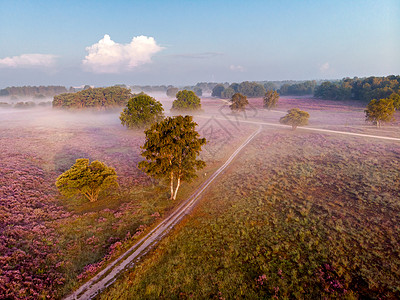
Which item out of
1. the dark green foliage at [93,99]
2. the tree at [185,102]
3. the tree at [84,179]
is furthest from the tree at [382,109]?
the dark green foliage at [93,99]

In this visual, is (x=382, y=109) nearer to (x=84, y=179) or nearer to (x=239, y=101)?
(x=239, y=101)

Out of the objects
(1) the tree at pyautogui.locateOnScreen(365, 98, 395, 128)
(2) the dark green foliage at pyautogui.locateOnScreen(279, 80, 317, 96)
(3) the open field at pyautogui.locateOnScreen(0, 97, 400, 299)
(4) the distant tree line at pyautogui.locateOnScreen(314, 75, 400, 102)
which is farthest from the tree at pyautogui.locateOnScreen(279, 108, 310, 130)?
(2) the dark green foliage at pyautogui.locateOnScreen(279, 80, 317, 96)

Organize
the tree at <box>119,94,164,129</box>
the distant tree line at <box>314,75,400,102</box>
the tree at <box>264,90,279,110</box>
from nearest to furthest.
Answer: the tree at <box>119,94,164,129</box>, the distant tree line at <box>314,75,400,102</box>, the tree at <box>264,90,279,110</box>

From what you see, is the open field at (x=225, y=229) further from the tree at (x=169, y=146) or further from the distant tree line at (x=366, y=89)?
the distant tree line at (x=366, y=89)

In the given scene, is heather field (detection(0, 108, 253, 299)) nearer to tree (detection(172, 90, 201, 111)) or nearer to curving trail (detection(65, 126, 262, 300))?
curving trail (detection(65, 126, 262, 300))

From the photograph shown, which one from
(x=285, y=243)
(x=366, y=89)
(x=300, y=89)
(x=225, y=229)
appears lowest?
(x=225, y=229)

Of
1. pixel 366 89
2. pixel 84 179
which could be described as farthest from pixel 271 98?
pixel 84 179

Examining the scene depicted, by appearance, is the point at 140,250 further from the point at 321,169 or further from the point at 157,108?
the point at 157,108
